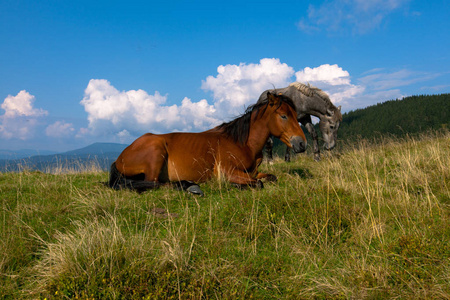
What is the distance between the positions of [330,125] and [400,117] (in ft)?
395

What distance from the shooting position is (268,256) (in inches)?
127

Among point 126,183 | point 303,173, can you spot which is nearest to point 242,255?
point 126,183

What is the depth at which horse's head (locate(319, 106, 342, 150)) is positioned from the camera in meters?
13.5

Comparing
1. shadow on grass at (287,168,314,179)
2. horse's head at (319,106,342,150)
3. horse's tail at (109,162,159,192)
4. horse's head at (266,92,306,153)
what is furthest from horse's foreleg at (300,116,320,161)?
horse's tail at (109,162,159,192)

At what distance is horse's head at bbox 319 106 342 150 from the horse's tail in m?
9.93

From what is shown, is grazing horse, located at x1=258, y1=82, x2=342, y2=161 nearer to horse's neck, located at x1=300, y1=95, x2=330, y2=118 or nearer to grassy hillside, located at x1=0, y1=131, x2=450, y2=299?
horse's neck, located at x1=300, y1=95, x2=330, y2=118

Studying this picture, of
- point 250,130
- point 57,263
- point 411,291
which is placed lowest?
point 411,291

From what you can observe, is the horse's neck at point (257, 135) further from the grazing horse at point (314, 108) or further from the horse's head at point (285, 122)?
the grazing horse at point (314, 108)

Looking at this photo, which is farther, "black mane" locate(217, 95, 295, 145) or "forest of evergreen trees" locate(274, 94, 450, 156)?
"forest of evergreen trees" locate(274, 94, 450, 156)

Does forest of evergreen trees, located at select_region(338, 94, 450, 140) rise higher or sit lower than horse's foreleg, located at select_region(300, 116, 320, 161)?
higher

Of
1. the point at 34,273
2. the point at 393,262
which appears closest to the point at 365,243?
the point at 393,262

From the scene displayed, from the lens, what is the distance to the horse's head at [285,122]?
606cm

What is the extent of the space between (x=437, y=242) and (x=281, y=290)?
1.93m

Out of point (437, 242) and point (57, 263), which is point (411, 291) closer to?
point (437, 242)
